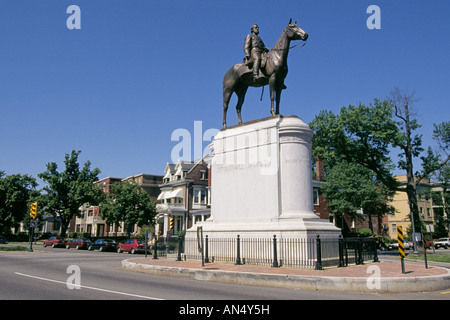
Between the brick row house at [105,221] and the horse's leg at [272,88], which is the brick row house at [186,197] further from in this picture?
the horse's leg at [272,88]

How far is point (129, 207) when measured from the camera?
49.9 metres

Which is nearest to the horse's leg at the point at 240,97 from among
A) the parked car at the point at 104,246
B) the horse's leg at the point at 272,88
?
the horse's leg at the point at 272,88

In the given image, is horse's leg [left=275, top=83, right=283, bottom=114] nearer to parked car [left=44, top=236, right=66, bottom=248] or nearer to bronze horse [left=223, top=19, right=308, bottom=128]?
bronze horse [left=223, top=19, right=308, bottom=128]

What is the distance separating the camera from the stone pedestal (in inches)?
614

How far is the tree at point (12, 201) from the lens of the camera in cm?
6494

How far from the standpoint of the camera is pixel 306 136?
16766 millimetres

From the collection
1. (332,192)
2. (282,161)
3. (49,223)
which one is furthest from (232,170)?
(49,223)

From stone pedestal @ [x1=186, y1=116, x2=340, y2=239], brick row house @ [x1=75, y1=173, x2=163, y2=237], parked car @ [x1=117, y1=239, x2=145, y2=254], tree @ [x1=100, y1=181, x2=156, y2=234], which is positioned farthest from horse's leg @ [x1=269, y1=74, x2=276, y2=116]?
brick row house @ [x1=75, y1=173, x2=163, y2=237]

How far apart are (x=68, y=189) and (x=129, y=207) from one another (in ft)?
34.9

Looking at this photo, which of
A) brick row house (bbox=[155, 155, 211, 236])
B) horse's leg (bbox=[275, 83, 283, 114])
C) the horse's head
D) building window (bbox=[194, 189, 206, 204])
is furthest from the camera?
building window (bbox=[194, 189, 206, 204])

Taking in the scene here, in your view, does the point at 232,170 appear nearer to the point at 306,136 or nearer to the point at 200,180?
the point at 306,136

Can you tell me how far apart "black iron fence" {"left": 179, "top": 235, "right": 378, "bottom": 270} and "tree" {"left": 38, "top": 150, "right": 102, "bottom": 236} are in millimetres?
39262
